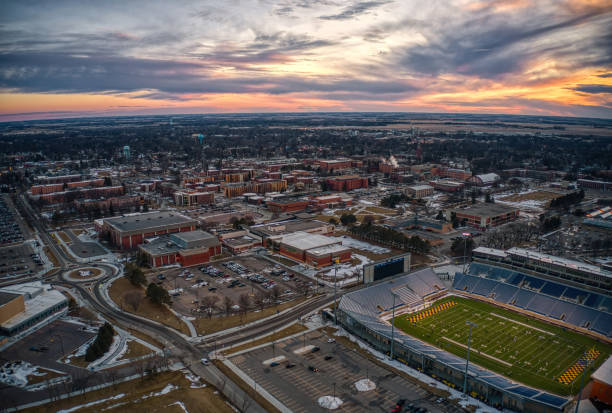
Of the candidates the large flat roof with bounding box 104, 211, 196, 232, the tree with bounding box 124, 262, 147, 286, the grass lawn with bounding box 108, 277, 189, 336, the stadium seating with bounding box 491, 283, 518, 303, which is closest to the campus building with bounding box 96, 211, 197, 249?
the large flat roof with bounding box 104, 211, 196, 232

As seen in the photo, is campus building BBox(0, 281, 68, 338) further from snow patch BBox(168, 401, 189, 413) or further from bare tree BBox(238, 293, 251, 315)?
snow patch BBox(168, 401, 189, 413)

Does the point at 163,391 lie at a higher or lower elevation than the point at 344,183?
lower

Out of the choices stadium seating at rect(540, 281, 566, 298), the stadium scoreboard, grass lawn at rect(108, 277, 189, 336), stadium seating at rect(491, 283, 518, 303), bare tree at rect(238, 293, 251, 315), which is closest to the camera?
grass lawn at rect(108, 277, 189, 336)

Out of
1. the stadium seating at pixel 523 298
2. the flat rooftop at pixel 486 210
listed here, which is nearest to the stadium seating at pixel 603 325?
the stadium seating at pixel 523 298

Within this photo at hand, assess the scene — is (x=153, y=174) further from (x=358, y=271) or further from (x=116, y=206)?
(x=358, y=271)

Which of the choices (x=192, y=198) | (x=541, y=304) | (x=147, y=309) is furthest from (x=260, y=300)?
(x=192, y=198)

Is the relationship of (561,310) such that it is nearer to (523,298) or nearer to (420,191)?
(523,298)

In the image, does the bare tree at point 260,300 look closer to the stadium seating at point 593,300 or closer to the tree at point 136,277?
the tree at point 136,277
